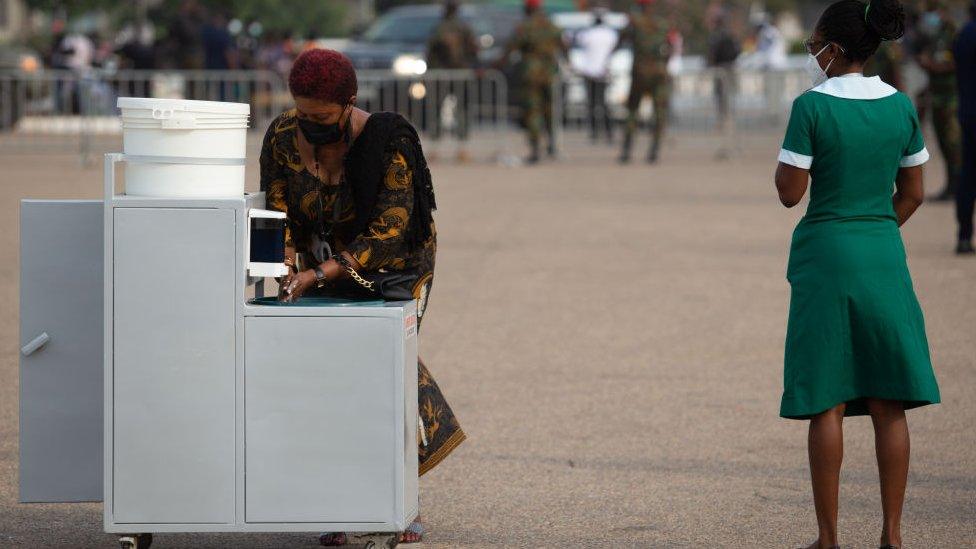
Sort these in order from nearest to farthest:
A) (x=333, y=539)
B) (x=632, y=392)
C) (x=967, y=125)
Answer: (x=333, y=539) → (x=632, y=392) → (x=967, y=125)

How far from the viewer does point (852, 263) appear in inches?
175

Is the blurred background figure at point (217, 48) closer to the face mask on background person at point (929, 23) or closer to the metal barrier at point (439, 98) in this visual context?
the metal barrier at point (439, 98)

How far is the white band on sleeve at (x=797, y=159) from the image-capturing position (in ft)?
14.6

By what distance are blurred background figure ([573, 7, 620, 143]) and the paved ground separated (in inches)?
291

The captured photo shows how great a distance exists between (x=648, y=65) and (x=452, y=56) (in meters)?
2.53

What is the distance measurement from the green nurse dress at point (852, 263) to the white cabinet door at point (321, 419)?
116 cm

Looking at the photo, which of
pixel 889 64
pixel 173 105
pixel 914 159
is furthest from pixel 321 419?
pixel 889 64

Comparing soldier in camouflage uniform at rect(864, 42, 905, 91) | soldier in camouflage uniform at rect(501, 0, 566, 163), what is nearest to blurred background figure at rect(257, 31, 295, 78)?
soldier in camouflage uniform at rect(501, 0, 566, 163)

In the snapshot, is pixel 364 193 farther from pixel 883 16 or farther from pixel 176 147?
pixel 883 16

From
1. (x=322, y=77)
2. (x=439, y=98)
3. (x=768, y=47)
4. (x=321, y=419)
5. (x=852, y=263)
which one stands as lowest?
(x=321, y=419)

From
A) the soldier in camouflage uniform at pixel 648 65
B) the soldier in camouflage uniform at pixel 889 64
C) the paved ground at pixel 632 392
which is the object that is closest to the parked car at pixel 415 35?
the soldier in camouflage uniform at pixel 648 65

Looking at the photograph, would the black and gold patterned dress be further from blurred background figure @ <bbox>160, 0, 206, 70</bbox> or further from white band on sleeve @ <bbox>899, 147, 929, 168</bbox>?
blurred background figure @ <bbox>160, 0, 206, 70</bbox>

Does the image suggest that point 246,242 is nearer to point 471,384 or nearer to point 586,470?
point 586,470

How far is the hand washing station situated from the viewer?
4.45 m
